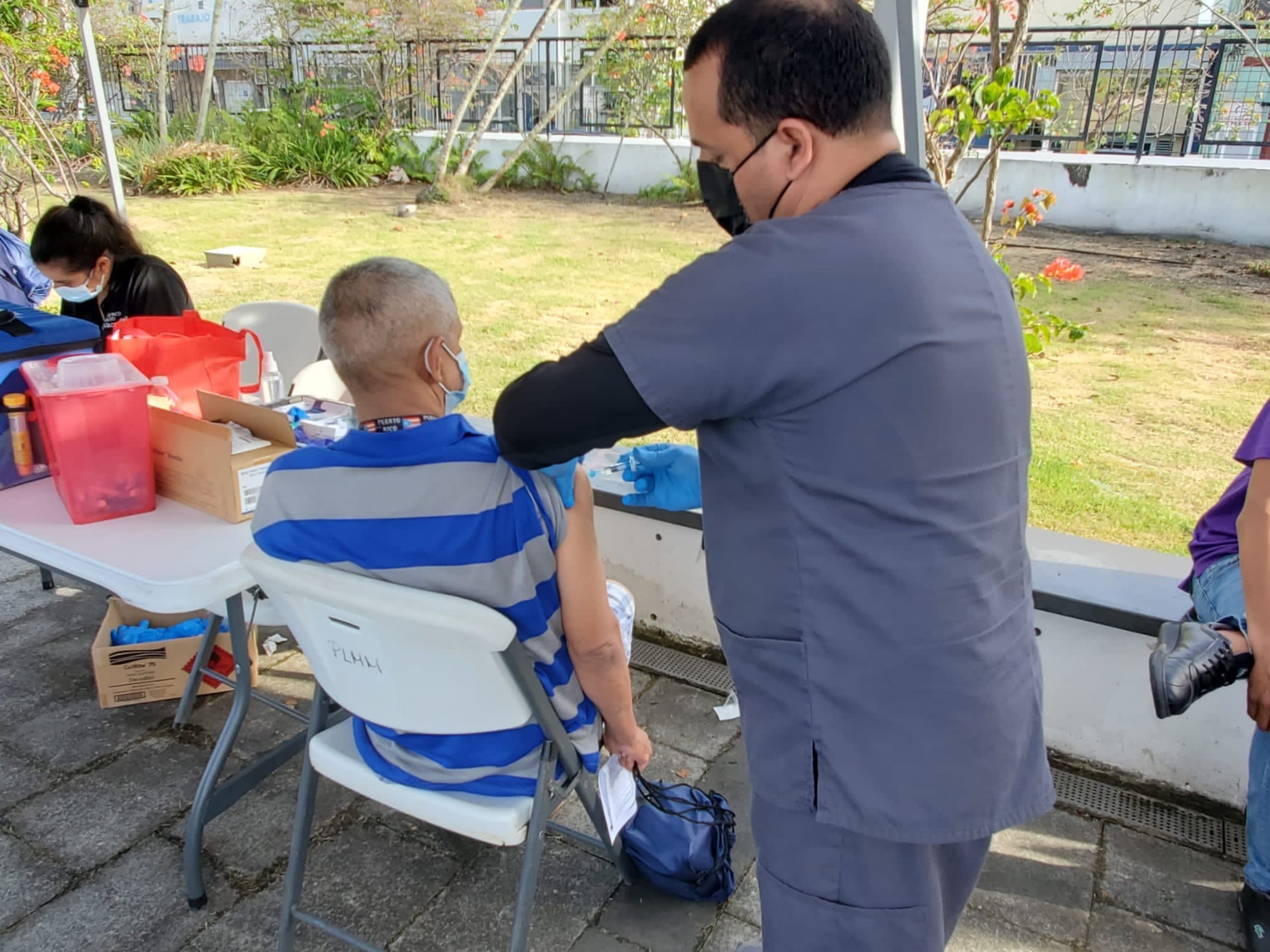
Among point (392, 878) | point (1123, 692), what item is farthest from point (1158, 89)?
point (392, 878)

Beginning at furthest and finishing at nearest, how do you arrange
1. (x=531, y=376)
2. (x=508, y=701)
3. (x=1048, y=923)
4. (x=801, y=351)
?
(x=1048, y=923) < (x=508, y=701) < (x=531, y=376) < (x=801, y=351)

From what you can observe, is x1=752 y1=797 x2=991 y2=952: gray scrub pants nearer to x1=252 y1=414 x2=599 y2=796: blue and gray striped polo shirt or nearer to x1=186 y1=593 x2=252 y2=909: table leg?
x1=252 y1=414 x2=599 y2=796: blue and gray striped polo shirt

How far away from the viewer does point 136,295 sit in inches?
125

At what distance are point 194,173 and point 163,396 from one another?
10979mm

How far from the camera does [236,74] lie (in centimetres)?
1488

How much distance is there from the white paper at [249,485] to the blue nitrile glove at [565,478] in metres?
0.84

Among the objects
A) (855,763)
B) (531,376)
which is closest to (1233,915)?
(855,763)

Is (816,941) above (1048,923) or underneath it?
above

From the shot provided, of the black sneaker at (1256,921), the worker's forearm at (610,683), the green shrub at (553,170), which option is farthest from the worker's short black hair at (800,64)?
the green shrub at (553,170)

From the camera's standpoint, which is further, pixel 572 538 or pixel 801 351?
pixel 572 538

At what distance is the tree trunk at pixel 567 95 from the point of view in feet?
34.6

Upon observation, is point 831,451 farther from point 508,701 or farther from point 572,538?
point 508,701

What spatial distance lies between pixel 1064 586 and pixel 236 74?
15972 mm

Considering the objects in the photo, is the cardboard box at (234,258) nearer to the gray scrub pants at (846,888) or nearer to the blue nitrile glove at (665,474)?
the blue nitrile glove at (665,474)
